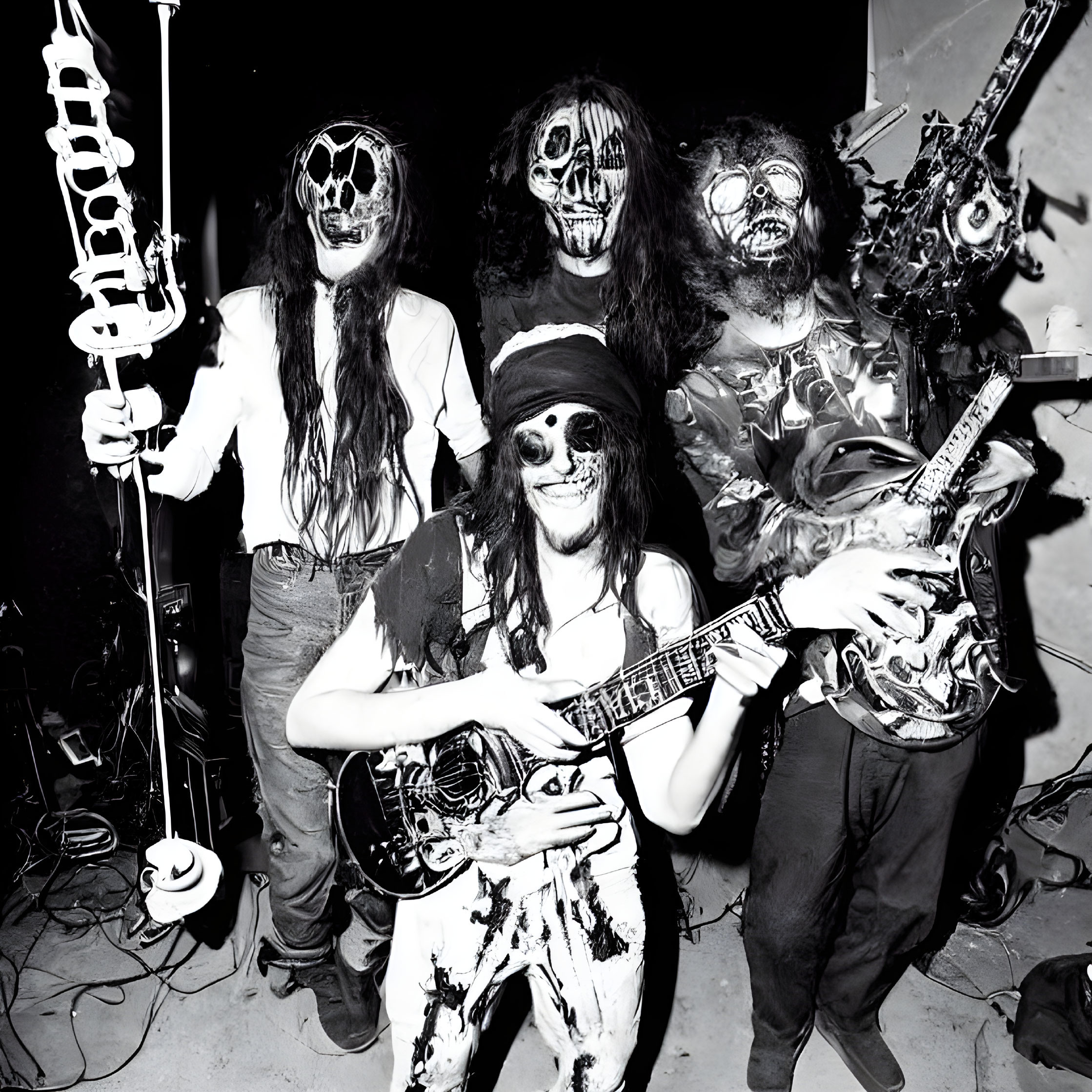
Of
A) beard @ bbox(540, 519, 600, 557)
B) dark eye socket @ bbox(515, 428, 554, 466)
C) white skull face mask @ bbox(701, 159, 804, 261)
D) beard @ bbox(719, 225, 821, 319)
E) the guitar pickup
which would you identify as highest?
white skull face mask @ bbox(701, 159, 804, 261)

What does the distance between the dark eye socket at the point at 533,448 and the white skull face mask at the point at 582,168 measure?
→ 1.74ft

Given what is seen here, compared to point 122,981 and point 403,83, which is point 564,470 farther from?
point 122,981

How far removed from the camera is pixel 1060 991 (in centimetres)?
276

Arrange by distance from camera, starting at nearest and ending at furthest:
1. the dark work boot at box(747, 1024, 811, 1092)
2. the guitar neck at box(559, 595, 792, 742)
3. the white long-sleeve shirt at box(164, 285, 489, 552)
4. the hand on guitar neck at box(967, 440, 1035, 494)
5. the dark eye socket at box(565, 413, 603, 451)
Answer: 1. the dark eye socket at box(565, 413, 603, 451)
2. the guitar neck at box(559, 595, 792, 742)
3. the white long-sleeve shirt at box(164, 285, 489, 552)
4. the hand on guitar neck at box(967, 440, 1035, 494)
5. the dark work boot at box(747, 1024, 811, 1092)

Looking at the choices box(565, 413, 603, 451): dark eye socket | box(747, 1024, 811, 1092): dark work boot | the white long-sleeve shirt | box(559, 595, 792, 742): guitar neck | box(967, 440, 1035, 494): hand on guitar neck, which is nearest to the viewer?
box(565, 413, 603, 451): dark eye socket

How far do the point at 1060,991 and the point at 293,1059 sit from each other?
7.02ft

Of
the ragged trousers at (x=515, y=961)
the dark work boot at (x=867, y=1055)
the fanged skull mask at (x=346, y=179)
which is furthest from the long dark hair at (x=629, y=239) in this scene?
the dark work boot at (x=867, y=1055)

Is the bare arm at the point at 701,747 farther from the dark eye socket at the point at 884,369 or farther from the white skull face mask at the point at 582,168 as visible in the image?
the white skull face mask at the point at 582,168

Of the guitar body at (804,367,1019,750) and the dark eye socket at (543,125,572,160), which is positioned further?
the guitar body at (804,367,1019,750)

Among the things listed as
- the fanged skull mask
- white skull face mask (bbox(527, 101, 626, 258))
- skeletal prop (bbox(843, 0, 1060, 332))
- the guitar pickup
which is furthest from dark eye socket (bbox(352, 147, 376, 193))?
the guitar pickup

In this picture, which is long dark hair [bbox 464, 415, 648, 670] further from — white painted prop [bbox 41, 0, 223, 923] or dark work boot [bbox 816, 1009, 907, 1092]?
dark work boot [bbox 816, 1009, 907, 1092]

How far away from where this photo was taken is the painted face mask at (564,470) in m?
2.16

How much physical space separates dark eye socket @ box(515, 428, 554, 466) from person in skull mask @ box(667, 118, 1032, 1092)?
39cm

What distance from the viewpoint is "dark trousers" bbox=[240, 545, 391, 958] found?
244 centimetres
